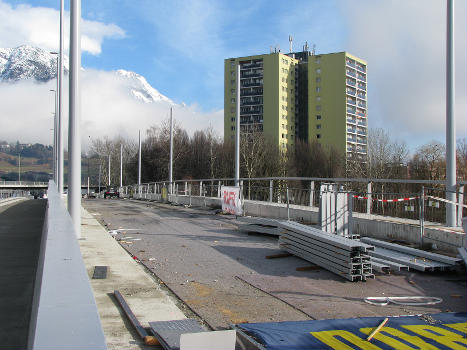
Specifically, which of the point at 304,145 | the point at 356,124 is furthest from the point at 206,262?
the point at 356,124

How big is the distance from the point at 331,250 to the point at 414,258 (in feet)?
6.14

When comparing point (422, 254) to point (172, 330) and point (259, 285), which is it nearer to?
point (259, 285)

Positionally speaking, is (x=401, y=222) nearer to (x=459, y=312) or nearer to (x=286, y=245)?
(x=286, y=245)

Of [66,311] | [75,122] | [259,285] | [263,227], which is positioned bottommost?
[259,285]

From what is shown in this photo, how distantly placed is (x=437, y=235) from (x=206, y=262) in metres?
5.38

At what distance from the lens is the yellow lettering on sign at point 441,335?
4.67 metres

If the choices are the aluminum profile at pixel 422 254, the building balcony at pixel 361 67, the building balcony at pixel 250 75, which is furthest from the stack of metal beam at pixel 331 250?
the building balcony at pixel 361 67

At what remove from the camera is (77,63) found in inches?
419

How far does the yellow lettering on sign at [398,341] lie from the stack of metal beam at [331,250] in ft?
8.76

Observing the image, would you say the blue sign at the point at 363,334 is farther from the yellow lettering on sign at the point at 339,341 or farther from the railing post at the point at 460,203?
the railing post at the point at 460,203

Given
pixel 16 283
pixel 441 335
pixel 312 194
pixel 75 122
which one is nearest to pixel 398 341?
pixel 441 335

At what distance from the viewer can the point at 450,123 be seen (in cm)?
1171

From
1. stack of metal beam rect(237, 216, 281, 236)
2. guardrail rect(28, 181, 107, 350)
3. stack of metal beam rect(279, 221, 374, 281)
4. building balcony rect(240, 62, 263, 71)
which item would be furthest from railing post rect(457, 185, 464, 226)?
building balcony rect(240, 62, 263, 71)

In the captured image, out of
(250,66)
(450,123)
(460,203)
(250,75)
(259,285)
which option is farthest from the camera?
(250,75)
